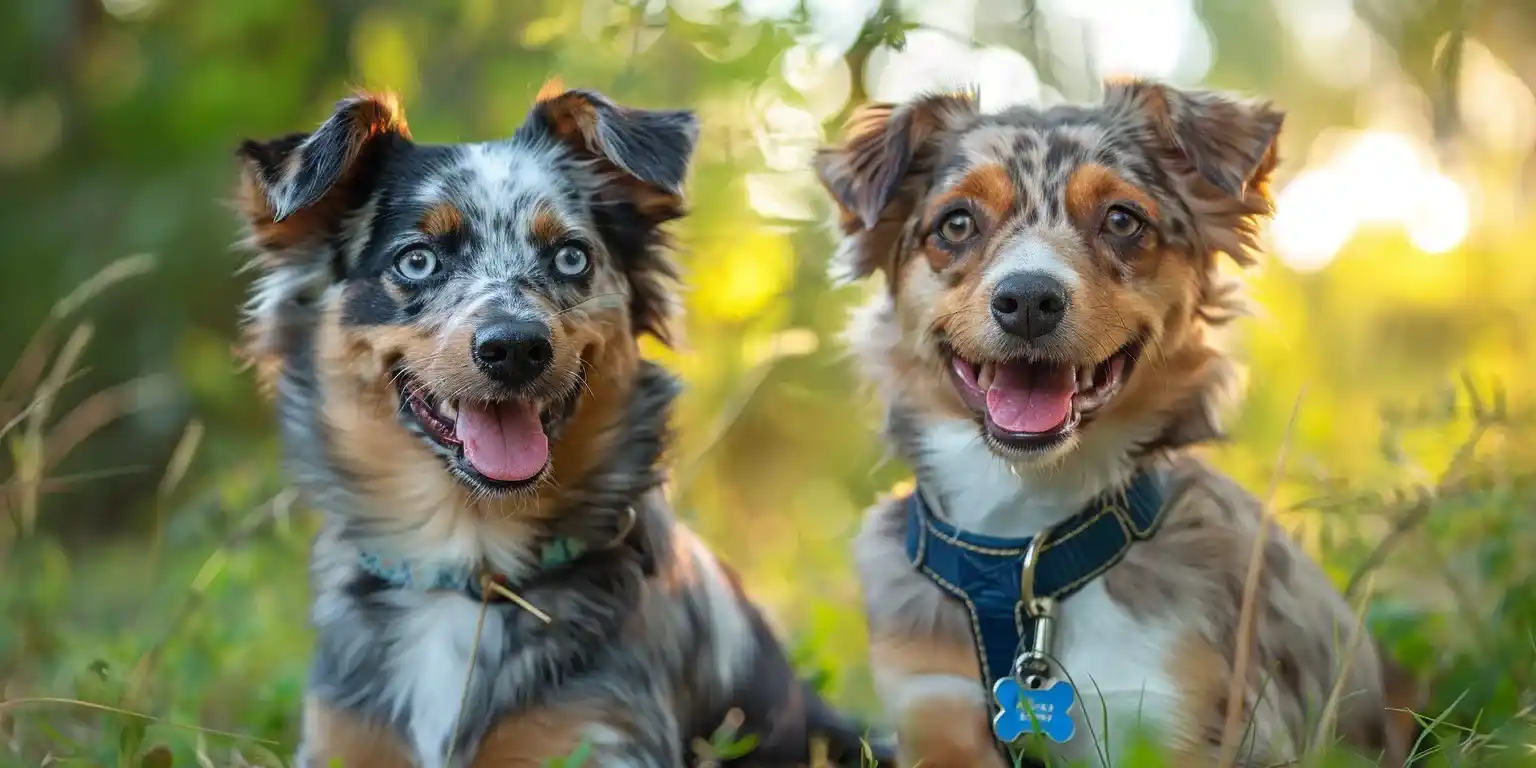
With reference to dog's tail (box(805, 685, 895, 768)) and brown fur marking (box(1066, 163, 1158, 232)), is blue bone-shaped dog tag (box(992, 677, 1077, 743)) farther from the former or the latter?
brown fur marking (box(1066, 163, 1158, 232))

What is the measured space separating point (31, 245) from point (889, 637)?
27.3ft

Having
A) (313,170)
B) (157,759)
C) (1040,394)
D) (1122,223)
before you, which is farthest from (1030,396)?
(157,759)

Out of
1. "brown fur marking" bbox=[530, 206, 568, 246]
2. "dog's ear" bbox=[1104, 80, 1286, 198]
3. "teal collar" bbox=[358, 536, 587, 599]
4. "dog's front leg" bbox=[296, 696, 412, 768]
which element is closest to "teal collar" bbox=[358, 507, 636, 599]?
"teal collar" bbox=[358, 536, 587, 599]

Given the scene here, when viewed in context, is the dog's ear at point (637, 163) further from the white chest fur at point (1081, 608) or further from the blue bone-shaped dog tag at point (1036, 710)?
the blue bone-shaped dog tag at point (1036, 710)

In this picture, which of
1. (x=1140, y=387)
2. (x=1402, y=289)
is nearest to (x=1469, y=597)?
(x=1140, y=387)

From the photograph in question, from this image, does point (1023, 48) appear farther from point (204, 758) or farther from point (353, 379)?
point (204, 758)

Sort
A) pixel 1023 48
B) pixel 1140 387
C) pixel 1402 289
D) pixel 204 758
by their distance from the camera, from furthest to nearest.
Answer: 1. pixel 1402 289
2. pixel 1023 48
3. pixel 1140 387
4. pixel 204 758

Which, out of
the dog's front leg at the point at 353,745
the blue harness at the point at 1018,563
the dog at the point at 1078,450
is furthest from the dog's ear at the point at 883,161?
the dog's front leg at the point at 353,745

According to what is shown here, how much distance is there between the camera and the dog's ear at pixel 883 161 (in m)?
3.95

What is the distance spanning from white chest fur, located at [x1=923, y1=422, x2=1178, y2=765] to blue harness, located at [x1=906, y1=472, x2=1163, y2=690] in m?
0.05

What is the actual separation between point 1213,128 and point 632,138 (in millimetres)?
1596

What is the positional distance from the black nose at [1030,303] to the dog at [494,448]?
3.20 feet

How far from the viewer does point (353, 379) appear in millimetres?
3795

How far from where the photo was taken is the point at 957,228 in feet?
12.7
